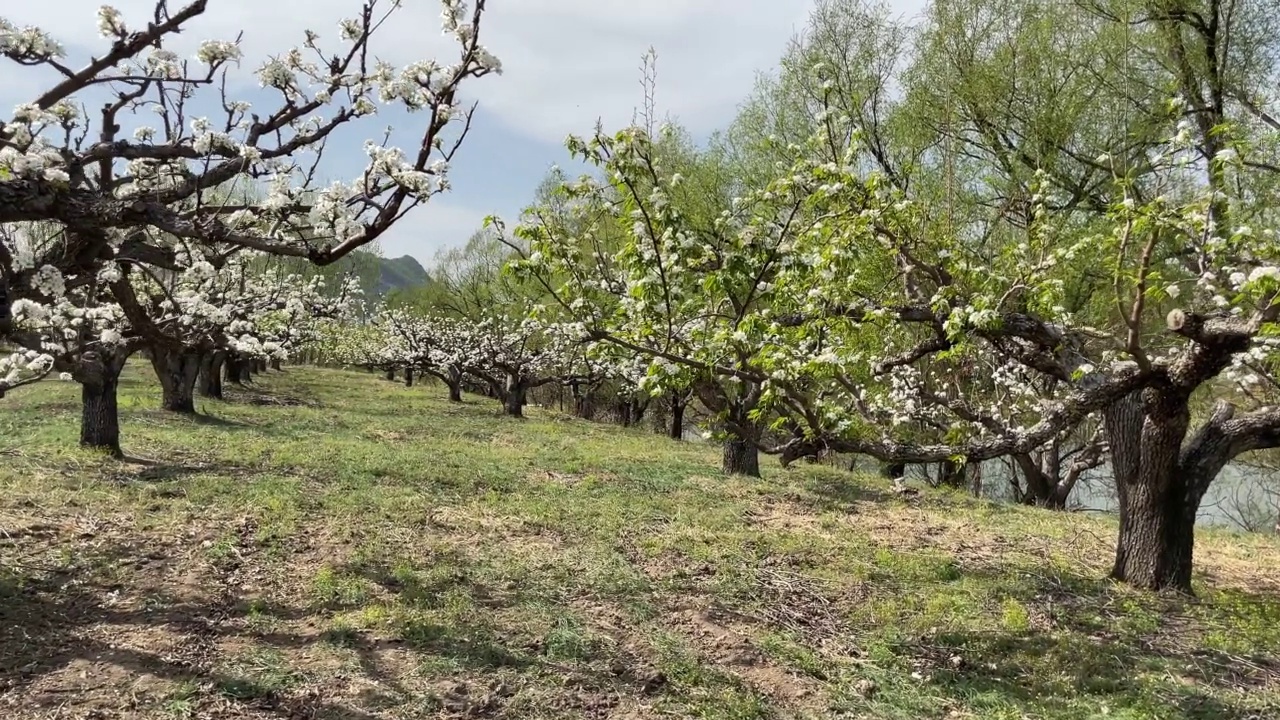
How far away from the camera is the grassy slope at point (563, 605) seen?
519 cm

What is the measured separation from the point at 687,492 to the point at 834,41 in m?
9.38

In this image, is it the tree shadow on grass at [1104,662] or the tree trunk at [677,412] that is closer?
the tree shadow on grass at [1104,662]

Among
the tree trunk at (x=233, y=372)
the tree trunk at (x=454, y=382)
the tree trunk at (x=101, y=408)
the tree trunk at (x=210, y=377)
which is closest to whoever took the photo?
the tree trunk at (x=101, y=408)

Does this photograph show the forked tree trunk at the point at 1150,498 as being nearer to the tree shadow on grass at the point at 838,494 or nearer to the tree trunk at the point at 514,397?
the tree shadow on grass at the point at 838,494

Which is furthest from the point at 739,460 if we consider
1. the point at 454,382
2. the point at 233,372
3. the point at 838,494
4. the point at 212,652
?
the point at 233,372

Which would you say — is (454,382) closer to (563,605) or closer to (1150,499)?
(563,605)

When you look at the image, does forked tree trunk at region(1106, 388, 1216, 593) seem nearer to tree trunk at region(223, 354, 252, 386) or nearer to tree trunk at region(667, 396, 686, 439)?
tree trunk at region(667, 396, 686, 439)

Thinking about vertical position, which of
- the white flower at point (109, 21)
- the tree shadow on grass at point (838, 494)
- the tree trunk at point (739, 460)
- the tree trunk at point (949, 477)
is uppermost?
the white flower at point (109, 21)

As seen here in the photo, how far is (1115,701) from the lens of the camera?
17.1 ft

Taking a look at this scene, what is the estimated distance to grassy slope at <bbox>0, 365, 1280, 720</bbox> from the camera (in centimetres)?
519

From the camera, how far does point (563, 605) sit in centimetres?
695

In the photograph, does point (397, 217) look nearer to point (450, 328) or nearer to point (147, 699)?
point (147, 699)

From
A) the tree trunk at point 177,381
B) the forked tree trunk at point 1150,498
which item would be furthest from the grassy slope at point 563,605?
the tree trunk at point 177,381

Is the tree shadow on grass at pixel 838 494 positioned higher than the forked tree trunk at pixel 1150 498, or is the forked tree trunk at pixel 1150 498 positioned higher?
the forked tree trunk at pixel 1150 498
